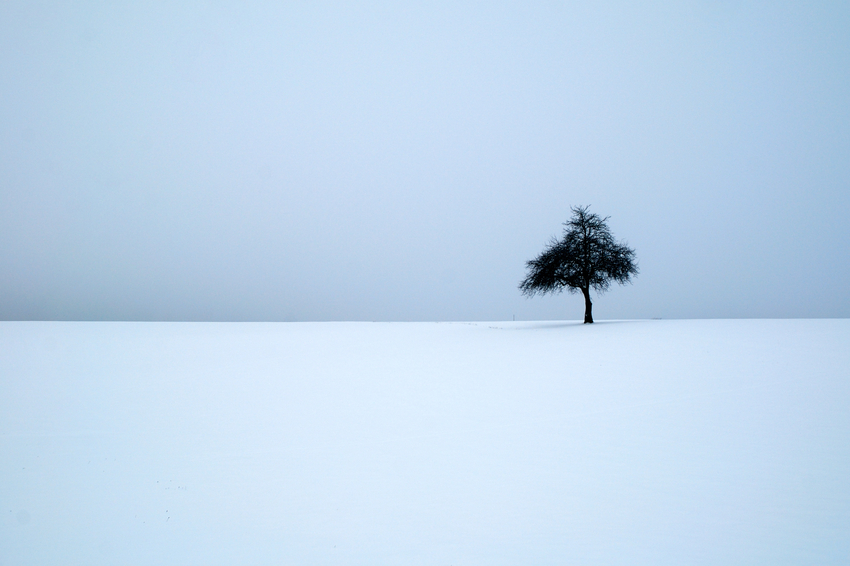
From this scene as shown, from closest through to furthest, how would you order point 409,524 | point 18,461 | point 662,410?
point 409,524
point 18,461
point 662,410

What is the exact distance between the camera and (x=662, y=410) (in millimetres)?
9422

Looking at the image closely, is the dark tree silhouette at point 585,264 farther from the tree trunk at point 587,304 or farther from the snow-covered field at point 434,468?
the snow-covered field at point 434,468

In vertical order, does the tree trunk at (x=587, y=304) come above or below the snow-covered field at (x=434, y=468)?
above

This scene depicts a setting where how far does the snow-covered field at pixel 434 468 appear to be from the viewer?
4598mm

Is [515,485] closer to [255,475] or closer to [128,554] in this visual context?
[255,475]

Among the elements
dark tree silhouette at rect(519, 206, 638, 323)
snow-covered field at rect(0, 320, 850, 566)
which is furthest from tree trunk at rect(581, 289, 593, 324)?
snow-covered field at rect(0, 320, 850, 566)

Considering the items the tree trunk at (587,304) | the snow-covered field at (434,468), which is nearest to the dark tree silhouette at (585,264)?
the tree trunk at (587,304)

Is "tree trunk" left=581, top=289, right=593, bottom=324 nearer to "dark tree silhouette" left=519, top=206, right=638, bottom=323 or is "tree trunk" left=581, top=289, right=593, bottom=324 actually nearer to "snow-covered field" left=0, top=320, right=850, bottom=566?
"dark tree silhouette" left=519, top=206, right=638, bottom=323

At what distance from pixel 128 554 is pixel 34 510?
1977mm

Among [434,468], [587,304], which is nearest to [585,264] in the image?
[587,304]

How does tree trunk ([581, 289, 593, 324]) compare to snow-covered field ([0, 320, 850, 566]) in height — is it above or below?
above

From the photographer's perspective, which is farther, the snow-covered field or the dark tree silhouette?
the dark tree silhouette

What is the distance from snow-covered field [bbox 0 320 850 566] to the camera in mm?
4598

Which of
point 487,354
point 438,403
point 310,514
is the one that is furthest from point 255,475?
point 487,354
